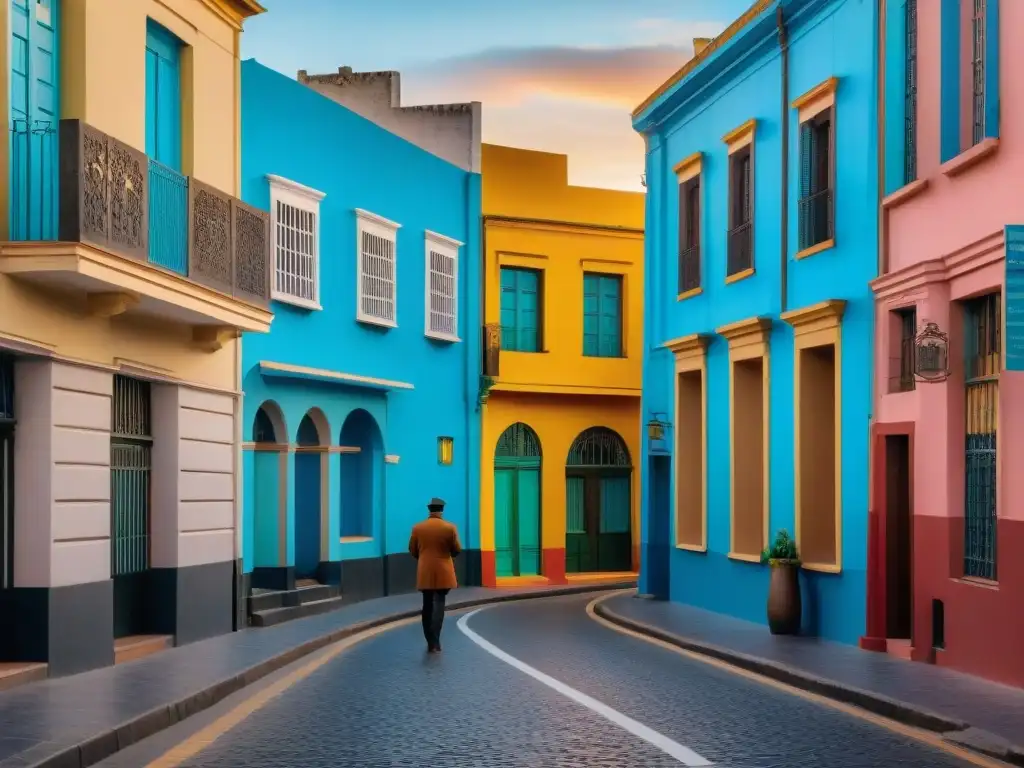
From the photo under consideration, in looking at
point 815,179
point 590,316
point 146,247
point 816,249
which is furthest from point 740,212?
point 590,316

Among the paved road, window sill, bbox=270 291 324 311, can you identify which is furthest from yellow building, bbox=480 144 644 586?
the paved road

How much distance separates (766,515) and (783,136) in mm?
4874

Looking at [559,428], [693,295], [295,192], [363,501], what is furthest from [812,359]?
[559,428]

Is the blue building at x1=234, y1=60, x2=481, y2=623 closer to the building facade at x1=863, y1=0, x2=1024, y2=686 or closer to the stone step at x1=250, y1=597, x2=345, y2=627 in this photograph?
the stone step at x1=250, y1=597, x2=345, y2=627

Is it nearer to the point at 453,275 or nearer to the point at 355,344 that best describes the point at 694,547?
the point at 355,344

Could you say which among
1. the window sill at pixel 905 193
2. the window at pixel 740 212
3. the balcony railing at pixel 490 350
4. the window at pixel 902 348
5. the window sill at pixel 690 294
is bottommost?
the window at pixel 902 348

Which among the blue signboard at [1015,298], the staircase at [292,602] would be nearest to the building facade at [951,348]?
the blue signboard at [1015,298]

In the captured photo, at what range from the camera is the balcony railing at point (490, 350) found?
32625mm

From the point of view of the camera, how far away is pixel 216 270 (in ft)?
59.5

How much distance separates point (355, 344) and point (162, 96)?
31.4 ft

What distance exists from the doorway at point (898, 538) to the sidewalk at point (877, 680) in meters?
0.57

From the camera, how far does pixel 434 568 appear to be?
17.8 m

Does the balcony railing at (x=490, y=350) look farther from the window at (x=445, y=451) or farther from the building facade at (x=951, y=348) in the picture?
the building facade at (x=951, y=348)

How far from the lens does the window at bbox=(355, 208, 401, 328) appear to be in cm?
2759
